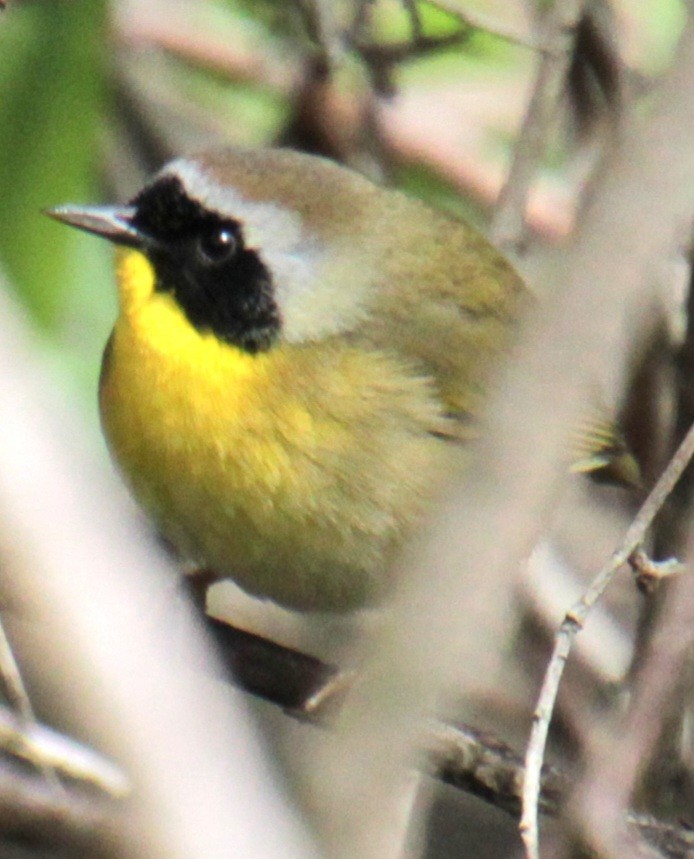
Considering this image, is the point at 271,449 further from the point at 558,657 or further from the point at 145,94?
the point at 145,94

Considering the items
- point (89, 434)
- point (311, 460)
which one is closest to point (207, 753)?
point (311, 460)

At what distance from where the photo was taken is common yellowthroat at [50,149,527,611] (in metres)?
3.04

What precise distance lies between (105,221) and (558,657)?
141 centimetres

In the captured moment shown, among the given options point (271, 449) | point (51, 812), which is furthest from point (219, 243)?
point (51, 812)

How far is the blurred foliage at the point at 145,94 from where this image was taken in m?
3.49

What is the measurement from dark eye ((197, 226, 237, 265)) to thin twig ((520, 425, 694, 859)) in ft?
3.77

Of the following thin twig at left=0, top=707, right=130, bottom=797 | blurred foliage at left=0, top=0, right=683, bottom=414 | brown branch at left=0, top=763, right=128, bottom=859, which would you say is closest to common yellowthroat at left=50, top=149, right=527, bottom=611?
blurred foliage at left=0, top=0, right=683, bottom=414

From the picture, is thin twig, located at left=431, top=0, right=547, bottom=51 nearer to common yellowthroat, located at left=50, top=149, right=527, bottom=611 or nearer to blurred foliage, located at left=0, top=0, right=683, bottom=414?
blurred foliage, located at left=0, top=0, right=683, bottom=414

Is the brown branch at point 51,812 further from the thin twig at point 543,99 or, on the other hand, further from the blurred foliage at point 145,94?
the thin twig at point 543,99

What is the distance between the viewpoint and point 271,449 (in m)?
3.04

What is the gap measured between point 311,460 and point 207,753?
6.38 ft

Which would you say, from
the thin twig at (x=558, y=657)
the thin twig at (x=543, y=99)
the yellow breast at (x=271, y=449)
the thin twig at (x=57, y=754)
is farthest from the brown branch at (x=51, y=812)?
the thin twig at (x=543, y=99)

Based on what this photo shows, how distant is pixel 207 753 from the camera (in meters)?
1.08

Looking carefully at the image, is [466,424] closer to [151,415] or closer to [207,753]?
[151,415]
